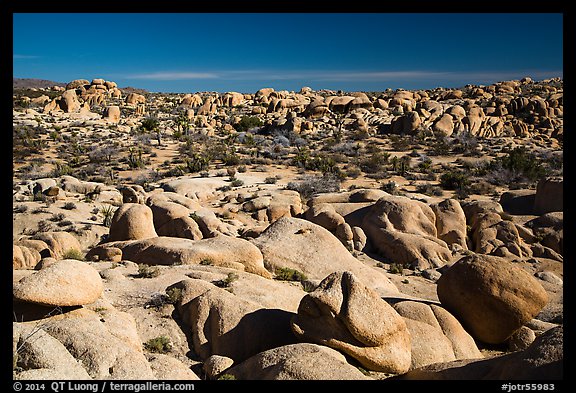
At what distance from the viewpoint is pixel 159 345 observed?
20.9 feet

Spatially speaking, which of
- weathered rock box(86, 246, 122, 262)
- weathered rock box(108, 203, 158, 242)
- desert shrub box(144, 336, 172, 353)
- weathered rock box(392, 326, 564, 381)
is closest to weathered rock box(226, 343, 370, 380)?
desert shrub box(144, 336, 172, 353)

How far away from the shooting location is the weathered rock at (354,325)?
6.13 metres

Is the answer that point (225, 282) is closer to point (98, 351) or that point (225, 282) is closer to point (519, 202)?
point (98, 351)

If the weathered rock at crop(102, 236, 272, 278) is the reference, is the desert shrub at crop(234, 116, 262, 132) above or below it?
above

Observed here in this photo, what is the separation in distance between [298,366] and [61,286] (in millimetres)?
3722

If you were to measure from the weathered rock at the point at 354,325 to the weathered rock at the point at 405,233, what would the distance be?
310 inches

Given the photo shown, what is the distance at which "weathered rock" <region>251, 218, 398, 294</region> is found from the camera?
36.9 feet

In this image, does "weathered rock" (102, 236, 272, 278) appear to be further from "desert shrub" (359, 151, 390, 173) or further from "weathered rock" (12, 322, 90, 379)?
"desert shrub" (359, 151, 390, 173)

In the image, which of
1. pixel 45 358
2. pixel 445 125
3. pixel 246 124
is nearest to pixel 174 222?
pixel 45 358

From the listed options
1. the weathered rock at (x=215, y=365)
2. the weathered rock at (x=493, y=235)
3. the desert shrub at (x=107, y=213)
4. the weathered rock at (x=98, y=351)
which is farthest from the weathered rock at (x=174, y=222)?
the weathered rock at (x=493, y=235)

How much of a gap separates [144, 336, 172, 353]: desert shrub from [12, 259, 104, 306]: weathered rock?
3.75ft

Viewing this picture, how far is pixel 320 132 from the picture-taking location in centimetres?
4250

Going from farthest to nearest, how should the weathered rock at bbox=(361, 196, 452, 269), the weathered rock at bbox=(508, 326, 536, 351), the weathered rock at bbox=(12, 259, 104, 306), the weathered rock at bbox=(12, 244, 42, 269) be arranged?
the weathered rock at bbox=(361, 196, 452, 269), the weathered rock at bbox=(12, 244, 42, 269), the weathered rock at bbox=(508, 326, 536, 351), the weathered rock at bbox=(12, 259, 104, 306)
